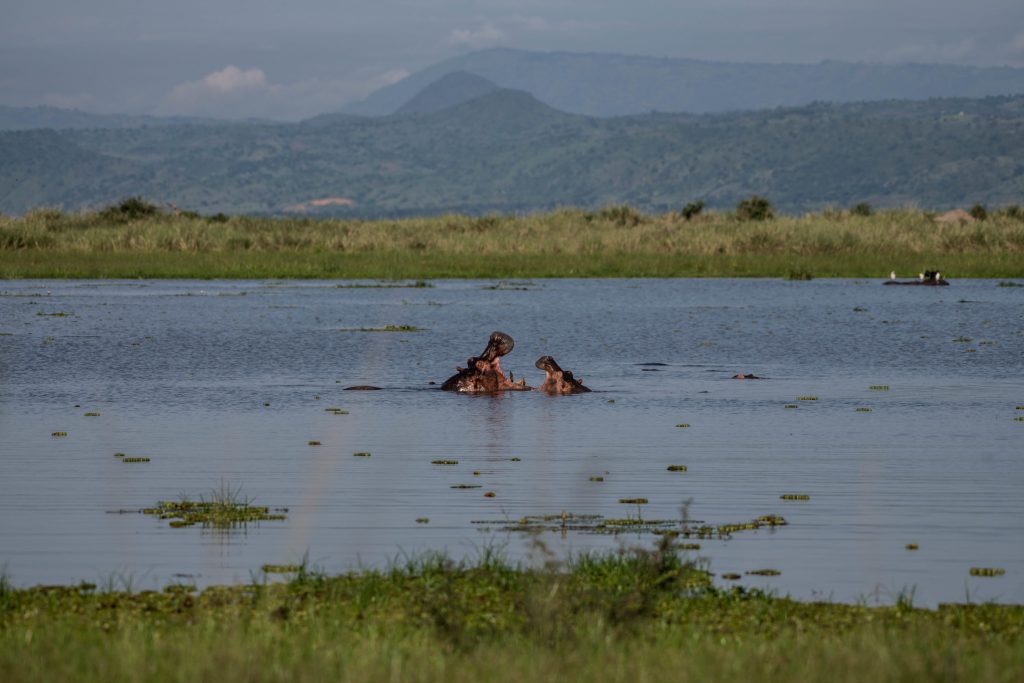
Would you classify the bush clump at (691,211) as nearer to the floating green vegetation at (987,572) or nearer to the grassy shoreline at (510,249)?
the grassy shoreline at (510,249)

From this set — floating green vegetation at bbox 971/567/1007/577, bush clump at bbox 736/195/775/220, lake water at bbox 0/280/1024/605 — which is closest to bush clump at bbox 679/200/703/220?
bush clump at bbox 736/195/775/220

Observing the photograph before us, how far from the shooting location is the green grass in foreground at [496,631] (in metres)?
8.58

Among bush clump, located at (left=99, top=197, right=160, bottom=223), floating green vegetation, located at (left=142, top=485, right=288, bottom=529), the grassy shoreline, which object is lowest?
floating green vegetation, located at (left=142, top=485, right=288, bottom=529)

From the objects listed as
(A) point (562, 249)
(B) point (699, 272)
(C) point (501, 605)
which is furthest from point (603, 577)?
(A) point (562, 249)

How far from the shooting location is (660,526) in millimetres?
13648

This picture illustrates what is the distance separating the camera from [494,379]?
24.9 m

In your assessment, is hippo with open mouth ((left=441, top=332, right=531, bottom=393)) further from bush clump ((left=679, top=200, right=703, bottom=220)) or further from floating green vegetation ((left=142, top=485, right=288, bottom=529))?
bush clump ((left=679, top=200, right=703, bottom=220))

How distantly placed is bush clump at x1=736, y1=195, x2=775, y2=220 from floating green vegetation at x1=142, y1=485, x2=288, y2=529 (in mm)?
65316

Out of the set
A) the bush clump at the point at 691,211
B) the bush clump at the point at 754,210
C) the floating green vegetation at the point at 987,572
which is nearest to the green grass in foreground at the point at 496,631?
the floating green vegetation at the point at 987,572

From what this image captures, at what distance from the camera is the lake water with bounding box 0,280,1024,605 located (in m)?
12.7

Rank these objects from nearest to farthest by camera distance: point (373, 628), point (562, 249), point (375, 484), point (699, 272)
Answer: point (373, 628) < point (375, 484) < point (699, 272) < point (562, 249)

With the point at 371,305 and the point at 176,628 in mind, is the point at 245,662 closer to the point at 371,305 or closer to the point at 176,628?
the point at 176,628

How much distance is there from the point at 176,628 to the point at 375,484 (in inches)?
242

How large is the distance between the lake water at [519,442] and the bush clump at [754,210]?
126ft
